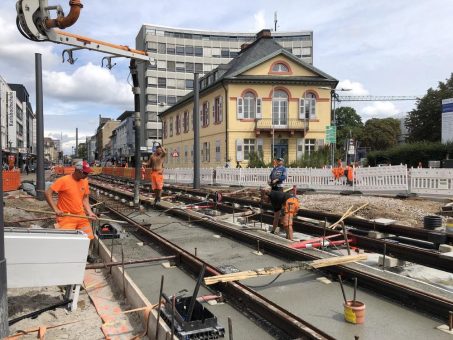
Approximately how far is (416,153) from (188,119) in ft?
79.3

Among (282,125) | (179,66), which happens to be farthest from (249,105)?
(179,66)

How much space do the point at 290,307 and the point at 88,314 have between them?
239cm

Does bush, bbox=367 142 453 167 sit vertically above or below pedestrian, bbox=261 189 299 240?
above

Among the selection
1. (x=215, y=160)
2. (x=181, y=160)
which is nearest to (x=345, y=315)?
(x=215, y=160)

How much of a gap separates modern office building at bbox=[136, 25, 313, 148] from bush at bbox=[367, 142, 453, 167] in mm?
33119

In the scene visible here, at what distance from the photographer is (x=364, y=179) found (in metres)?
21.6

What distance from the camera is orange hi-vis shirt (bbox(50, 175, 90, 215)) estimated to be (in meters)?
6.47

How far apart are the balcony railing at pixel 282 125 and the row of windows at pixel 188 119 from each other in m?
3.68

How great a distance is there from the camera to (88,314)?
523 cm

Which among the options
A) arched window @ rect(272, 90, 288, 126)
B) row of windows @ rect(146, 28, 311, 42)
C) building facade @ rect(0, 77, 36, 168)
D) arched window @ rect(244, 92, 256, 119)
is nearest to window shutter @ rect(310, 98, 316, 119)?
arched window @ rect(272, 90, 288, 126)

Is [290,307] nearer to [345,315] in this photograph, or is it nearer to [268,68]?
[345,315]

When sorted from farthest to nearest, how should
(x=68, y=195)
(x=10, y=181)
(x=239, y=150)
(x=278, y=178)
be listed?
(x=239, y=150), (x=10, y=181), (x=278, y=178), (x=68, y=195)

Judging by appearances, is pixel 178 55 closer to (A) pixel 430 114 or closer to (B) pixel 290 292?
(A) pixel 430 114

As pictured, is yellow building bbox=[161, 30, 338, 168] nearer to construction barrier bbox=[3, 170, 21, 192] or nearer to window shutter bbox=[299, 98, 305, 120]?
window shutter bbox=[299, 98, 305, 120]
